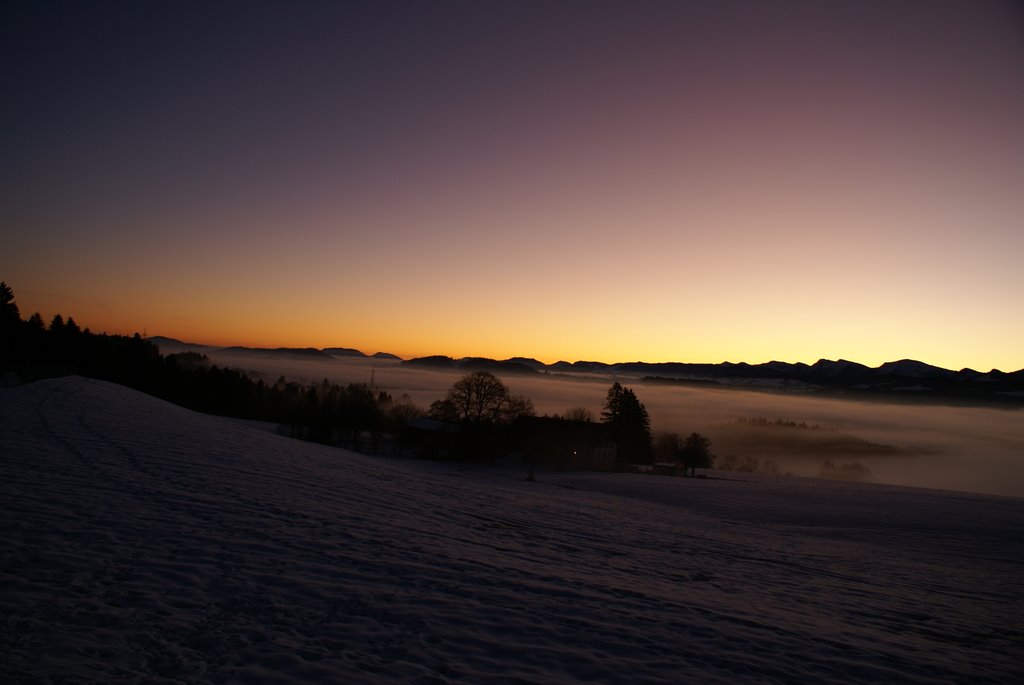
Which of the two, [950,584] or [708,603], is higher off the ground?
[708,603]

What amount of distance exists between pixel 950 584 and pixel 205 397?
343 ft

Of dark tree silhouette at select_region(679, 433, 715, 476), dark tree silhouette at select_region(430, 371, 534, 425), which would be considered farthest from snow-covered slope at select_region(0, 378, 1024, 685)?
dark tree silhouette at select_region(679, 433, 715, 476)

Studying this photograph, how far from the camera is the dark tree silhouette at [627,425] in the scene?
77.9 meters

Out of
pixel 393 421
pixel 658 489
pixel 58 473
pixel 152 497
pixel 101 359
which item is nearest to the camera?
pixel 152 497

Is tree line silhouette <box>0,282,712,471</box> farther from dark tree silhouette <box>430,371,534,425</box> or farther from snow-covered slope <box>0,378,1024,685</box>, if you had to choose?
snow-covered slope <box>0,378,1024,685</box>

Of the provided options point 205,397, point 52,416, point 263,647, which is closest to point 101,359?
point 205,397

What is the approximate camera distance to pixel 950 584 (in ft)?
49.0

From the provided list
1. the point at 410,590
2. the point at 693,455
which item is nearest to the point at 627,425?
the point at 693,455

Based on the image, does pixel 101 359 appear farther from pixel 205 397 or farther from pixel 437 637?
pixel 437 637

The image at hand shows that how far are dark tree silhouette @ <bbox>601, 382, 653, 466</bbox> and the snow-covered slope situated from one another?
188 ft

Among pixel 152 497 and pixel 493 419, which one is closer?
pixel 152 497

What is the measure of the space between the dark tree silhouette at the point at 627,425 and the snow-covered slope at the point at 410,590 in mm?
57222

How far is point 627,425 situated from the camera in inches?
3103

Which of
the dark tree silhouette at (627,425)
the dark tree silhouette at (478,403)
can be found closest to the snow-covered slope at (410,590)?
the dark tree silhouette at (478,403)
